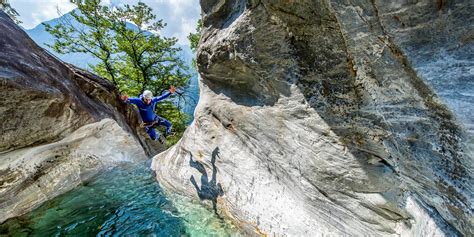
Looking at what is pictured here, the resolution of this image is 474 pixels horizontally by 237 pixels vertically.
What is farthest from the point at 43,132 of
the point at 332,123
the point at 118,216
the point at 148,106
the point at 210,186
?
the point at 332,123

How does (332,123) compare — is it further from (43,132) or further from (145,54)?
(145,54)

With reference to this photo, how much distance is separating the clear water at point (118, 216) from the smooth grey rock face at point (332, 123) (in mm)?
597

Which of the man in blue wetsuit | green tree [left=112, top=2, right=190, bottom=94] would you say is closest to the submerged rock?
the man in blue wetsuit

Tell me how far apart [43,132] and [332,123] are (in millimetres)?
9467

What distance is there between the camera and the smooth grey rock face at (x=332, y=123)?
315 cm

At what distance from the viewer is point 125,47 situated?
77.9ft

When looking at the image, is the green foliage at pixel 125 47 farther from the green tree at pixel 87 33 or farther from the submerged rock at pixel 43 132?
the submerged rock at pixel 43 132

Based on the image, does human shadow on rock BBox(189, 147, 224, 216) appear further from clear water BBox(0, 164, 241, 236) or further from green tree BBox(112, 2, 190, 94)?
green tree BBox(112, 2, 190, 94)

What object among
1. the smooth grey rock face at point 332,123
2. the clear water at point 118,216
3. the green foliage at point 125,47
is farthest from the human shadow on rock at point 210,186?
the green foliage at point 125,47

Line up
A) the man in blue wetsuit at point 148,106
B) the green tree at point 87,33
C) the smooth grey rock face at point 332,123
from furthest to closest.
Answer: the green tree at point 87,33 < the man in blue wetsuit at point 148,106 < the smooth grey rock face at point 332,123

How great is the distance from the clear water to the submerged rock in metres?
0.62

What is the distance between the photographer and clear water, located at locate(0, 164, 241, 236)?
620 centimetres

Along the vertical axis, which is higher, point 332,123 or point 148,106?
point 148,106

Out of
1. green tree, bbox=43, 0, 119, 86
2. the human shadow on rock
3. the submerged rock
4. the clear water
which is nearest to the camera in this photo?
the clear water
